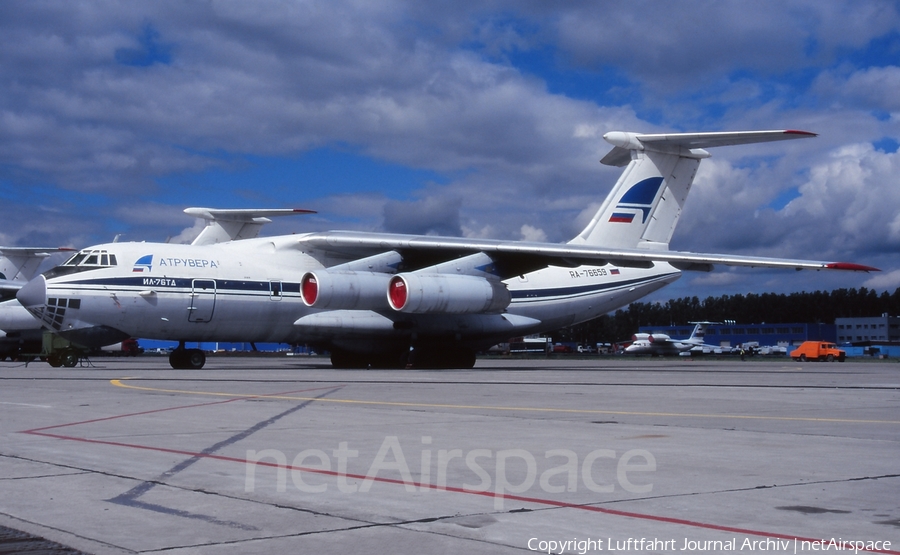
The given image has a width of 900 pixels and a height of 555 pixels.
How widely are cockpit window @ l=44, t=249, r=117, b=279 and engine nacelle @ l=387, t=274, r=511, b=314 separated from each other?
6.59 metres

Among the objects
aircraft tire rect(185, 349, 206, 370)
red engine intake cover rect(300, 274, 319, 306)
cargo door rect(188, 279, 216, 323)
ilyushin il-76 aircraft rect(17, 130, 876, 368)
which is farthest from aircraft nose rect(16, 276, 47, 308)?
red engine intake cover rect(300, 274, 319, 306)

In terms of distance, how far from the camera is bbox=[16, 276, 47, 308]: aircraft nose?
1992cm

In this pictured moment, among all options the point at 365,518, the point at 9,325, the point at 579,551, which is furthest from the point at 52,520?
the point at 9,325

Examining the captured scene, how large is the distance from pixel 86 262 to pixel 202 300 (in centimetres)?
277

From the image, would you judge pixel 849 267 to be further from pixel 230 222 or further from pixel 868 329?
pixel 868 329

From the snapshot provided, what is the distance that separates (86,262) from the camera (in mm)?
20750

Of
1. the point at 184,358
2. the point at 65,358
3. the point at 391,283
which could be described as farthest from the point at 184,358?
the point at 391,283

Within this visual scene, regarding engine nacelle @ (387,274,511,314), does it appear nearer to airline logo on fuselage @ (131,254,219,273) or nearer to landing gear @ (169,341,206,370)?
airline logo on fuselage @ (131,254,219,273)

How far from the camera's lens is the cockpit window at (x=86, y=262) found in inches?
811

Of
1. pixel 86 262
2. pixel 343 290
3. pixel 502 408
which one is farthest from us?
pixel 343 290

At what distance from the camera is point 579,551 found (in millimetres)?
3879

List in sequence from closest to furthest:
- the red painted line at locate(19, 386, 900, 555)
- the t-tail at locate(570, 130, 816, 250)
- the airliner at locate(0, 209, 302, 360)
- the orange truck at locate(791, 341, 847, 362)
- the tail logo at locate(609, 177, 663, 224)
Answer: the red painted line at locate(19, 386, 900, 555) < the t-tail at locate(570, 130, 816, 250) < the tail logo at locate(609, 177, 663, 224) < the airliner at locate(0, 209, 302, 360) < the orange truck at locate(791, 341, 847, 362)

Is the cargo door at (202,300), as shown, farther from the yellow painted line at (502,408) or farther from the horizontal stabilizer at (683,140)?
the horizontal stabilizer at (683,140)

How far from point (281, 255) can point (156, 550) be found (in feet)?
64.3
